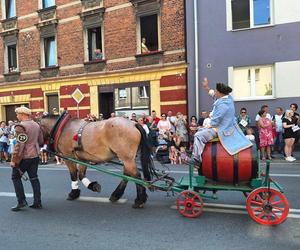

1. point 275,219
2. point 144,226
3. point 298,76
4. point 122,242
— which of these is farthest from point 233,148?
point 298,76

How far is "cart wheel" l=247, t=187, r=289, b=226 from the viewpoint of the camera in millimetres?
5437

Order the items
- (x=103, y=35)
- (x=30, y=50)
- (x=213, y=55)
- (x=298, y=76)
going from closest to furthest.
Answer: (x=298, y=76), (x=213, y=55), (x=103, y=35), (x=30, y=50)

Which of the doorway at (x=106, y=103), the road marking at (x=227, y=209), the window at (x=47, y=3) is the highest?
the window at (x=47, y=3)

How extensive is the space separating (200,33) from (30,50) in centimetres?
1149

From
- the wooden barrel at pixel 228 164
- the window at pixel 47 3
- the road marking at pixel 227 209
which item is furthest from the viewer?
the window at pixel 47 3

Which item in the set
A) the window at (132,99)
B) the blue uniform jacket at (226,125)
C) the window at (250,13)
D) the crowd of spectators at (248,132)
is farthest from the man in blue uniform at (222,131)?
the window at (132,99)

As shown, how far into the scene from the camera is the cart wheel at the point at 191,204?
5.83m

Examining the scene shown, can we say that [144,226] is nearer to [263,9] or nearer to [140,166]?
[140,166]

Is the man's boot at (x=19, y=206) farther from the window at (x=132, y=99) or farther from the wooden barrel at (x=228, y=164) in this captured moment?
the window at (x=132, y=99)

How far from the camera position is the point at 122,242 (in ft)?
16.5

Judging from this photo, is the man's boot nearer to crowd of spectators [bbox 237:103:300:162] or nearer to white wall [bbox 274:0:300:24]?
crowd of spectators [bbox 237:103:300:162]

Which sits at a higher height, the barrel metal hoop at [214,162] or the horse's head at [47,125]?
the horse's head at [47,125]

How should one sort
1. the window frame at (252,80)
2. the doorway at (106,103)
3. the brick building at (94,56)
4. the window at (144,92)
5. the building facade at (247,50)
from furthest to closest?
the doorway at (106,103)
the window at (144,92)
the brick building at (94,56)
the window frame at (252,80)
the building facade at (247,50)

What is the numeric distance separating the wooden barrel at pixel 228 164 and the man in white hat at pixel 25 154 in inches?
122
